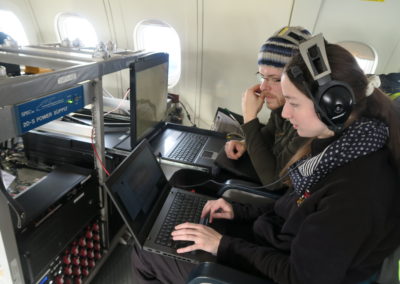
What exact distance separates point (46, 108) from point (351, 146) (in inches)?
38.4

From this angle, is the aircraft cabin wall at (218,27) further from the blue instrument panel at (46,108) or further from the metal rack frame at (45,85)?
the blue instrument panel at (46,108)

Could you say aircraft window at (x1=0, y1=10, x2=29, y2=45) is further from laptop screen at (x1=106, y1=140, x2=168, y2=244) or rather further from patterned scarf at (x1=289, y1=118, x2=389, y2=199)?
patterned scarf at (x1=289, y1=118, x2=389, y2=199)

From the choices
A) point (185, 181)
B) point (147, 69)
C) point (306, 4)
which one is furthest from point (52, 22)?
point (306, 4)

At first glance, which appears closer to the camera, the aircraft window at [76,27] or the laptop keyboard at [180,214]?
the laptop keyboard at [180,214]

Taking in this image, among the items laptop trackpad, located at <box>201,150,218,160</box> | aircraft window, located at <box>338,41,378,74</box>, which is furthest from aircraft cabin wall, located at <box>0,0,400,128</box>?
laptop trackpad, located at <box>201,150,218,160</box>

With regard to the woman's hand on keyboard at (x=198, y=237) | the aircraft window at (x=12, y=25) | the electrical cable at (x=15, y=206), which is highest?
the aircraft window at (x=12, y=25)

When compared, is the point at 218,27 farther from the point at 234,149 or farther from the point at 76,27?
the point at 76,27

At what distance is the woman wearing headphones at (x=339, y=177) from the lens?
66 cm

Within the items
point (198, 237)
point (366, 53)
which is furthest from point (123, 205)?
point (366, 53)

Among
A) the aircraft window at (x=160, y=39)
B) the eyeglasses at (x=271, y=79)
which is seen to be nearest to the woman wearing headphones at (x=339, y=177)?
the eyeglasses at (x=271, y=79)

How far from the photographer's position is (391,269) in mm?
806

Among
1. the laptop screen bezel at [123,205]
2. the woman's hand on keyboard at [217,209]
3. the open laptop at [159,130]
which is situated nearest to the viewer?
the laptop screen bezel at [123,205]

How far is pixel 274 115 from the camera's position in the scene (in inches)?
66.3

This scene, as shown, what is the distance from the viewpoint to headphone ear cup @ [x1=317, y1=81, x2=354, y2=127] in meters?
0.71
